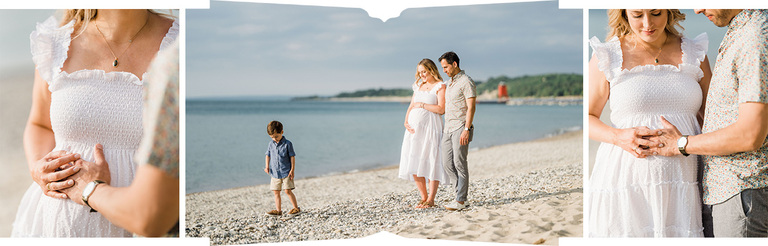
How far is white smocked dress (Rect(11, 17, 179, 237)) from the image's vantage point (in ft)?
7.39

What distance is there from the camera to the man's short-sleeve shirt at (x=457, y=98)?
144 inches

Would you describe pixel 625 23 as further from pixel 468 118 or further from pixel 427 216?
pixel 427 216

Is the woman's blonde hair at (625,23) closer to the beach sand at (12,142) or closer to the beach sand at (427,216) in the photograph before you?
the beach sand at (427,216)

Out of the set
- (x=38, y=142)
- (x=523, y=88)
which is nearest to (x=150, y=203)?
(x=38, y=142)

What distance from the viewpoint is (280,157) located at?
3549 mm

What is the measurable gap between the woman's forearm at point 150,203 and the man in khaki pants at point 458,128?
229 centimetres

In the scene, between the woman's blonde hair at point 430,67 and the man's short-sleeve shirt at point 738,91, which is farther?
the woman's blonde hair at point 430,67

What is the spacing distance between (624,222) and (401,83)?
6.16 feet

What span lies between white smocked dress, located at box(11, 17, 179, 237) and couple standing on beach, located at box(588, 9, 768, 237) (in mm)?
2121

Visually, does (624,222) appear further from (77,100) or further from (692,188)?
(77,100)

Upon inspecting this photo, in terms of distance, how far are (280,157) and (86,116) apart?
4.69ft

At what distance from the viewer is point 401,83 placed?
13.6 feet

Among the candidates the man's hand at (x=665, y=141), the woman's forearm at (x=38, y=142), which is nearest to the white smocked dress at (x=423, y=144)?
the man's hand at (x=665, y=141)

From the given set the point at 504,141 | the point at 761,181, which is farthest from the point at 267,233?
the point at 504,141
